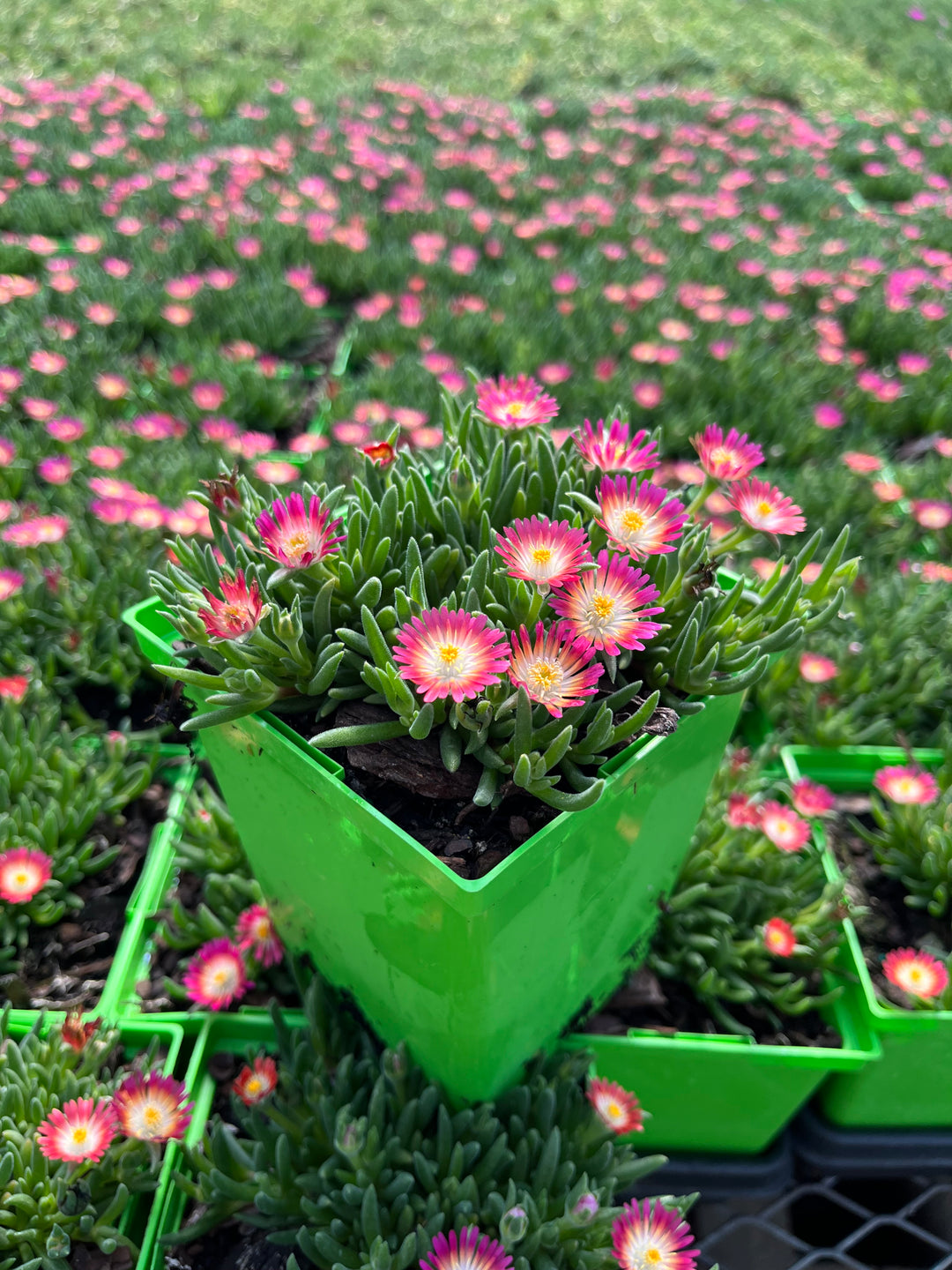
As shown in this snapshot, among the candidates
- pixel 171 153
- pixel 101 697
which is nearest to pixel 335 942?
pixel 101 697

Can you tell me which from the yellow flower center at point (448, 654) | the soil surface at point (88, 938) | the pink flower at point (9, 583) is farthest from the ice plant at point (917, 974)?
the pink flower at point (9, 583)

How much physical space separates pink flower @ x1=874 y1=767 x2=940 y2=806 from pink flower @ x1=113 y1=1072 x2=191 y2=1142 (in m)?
1.16

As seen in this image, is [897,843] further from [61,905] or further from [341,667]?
[61,905]

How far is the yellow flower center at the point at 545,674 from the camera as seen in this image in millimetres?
786

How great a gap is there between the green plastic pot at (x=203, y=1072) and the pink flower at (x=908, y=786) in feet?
3.31

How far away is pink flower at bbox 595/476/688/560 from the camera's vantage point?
2.77ft

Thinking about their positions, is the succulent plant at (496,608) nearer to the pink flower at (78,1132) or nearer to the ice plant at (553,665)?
the ice plant at (553,665)

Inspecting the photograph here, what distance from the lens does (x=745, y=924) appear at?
4.15 feet

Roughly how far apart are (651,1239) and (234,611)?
0.81 m

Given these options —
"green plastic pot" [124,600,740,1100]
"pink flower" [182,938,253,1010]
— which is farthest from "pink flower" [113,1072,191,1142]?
"green plastic pot" [124,600,740,1100]

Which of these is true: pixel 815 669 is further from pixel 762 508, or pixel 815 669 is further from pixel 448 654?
pixel 448 654

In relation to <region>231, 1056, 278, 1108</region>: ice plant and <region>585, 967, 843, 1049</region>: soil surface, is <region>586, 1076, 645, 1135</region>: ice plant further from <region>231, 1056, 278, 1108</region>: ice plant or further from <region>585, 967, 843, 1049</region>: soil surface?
<region>231, 1056, 278, 1108</region>: ice plant

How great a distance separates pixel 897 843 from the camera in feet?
4.69

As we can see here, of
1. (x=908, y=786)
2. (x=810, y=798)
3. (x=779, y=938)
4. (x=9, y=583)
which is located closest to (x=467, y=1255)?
(x=779, y=938)
